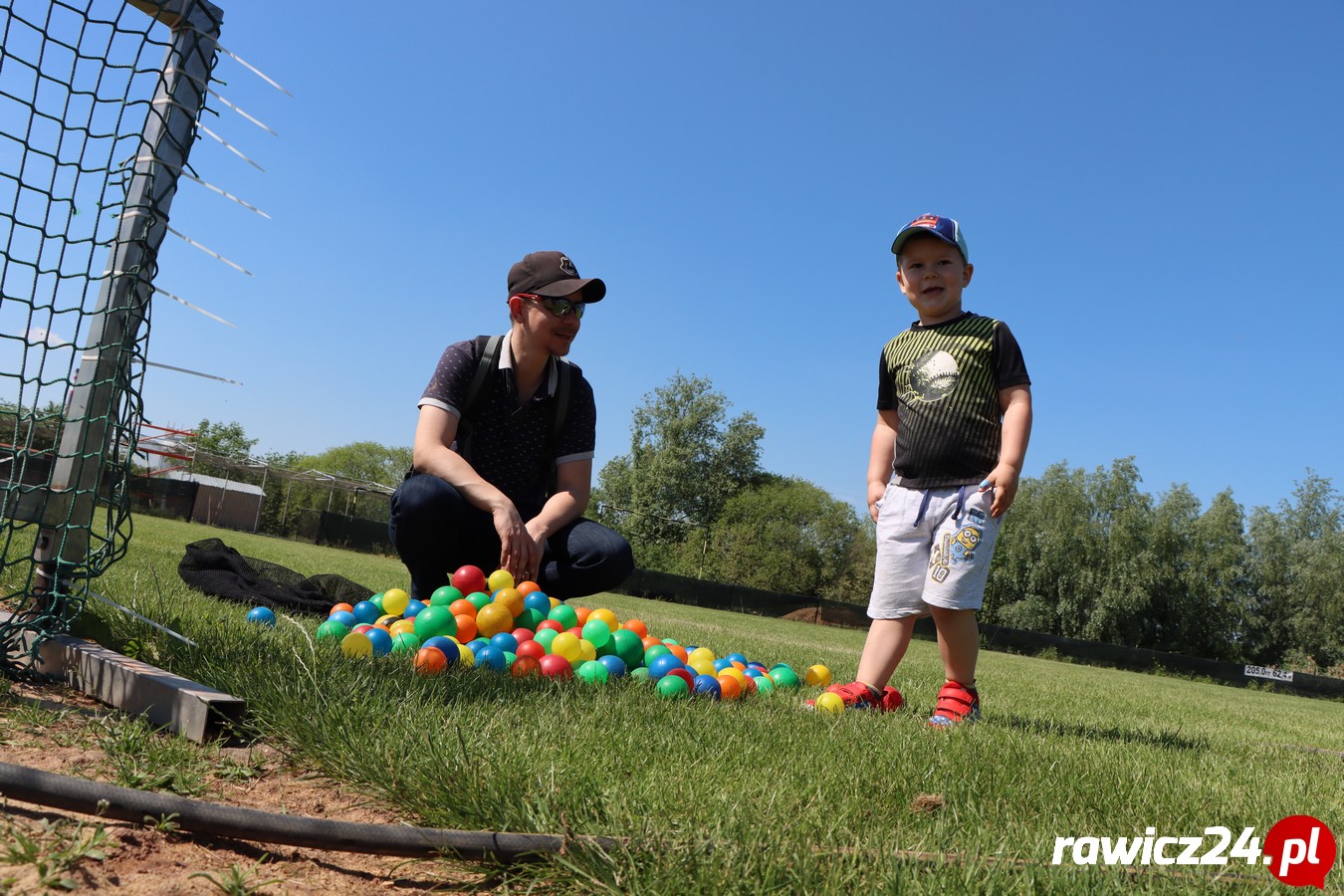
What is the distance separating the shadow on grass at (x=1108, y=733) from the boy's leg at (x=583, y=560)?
5.74 ft

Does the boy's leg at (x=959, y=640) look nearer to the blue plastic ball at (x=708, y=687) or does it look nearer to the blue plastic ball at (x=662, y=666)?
the blue plastic ball at (x=708, y=687)

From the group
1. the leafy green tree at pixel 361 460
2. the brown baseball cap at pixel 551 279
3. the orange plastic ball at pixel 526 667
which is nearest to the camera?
the orange plastic ball at pixel 526 667

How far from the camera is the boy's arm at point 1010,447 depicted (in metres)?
3.42

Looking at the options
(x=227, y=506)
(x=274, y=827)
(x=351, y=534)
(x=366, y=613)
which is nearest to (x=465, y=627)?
(x=366, y=613)

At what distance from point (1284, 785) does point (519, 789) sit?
7.47 feet

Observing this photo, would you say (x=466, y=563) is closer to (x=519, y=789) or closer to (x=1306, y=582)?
(x=519, y=789)

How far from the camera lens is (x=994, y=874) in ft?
4.53

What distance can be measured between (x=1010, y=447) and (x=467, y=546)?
2.46m

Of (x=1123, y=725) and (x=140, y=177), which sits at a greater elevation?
(x=140, y=177)

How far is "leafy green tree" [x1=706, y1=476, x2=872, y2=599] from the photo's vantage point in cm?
4688

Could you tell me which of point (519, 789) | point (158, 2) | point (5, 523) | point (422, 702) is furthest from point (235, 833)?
point (158, 2)

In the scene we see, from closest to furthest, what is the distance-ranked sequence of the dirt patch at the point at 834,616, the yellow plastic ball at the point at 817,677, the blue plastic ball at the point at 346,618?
1. the blue plastic ball at the point at 346,618
2. the yellow plastic ball at the point at 817,677
3. the dirt patch at the point at 834,616

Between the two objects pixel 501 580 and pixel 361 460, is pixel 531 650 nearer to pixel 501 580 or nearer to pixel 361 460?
pixel 501 580

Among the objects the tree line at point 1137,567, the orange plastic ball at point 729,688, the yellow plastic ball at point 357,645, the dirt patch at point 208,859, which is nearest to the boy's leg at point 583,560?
the orange plastic ball at point 729,688
